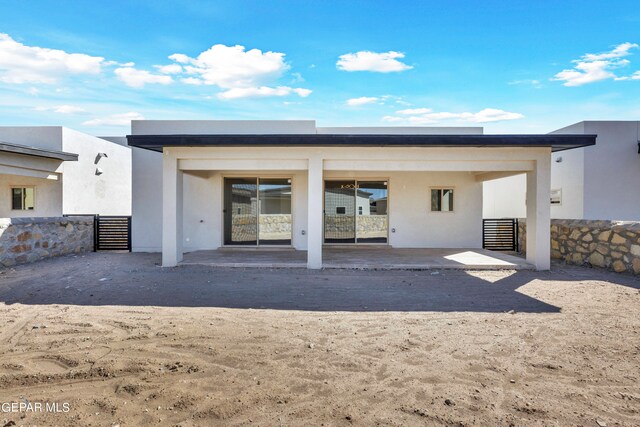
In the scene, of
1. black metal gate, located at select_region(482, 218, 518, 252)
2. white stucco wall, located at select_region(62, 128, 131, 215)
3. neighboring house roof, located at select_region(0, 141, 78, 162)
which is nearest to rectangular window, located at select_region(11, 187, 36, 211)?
white stucco wall, located at select_region(62, 128, 131, 215)

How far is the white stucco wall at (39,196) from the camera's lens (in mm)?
15062

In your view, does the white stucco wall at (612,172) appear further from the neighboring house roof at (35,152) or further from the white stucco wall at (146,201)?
the neighboring house roof at (35,152)

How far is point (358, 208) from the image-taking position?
13.3 meters

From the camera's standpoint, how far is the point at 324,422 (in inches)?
113

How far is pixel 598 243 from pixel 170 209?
1074cm

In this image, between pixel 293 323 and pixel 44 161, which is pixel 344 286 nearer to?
pixel 293 323

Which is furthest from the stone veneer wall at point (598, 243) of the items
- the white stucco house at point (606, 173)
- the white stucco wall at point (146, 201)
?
the white stucco wall at point (146, 201)

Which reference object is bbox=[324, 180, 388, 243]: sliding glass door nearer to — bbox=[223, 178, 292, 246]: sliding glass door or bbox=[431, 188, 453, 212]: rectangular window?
bbox=[223, 178, 292, 246]: sliding glass door

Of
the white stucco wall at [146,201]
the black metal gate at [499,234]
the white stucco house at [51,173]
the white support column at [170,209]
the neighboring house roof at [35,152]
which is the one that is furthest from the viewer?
the white stucco house at [51,173]

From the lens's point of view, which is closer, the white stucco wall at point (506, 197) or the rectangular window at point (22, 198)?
the rectangular window at point (22, 198)

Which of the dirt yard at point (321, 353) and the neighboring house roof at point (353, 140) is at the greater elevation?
the neighboring house roof at point (353, 140)

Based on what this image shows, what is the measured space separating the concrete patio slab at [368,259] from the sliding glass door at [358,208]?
0.75m

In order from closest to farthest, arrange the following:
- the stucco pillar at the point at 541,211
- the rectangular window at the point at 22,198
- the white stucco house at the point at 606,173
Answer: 1. the stucco pillar at the point at 541,211
2. the white stucco house at the point at 606,173
3. the rectangular window at the point at 22,198

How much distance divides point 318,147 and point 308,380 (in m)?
6.51
